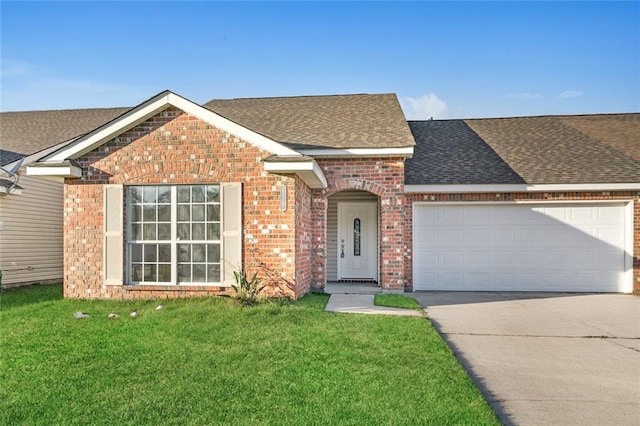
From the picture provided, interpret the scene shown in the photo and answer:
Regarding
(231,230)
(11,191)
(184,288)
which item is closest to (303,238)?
(231,230)

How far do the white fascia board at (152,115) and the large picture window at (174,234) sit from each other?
3.90 ft

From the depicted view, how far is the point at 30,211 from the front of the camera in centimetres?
1288

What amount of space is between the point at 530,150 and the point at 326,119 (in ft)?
19.9

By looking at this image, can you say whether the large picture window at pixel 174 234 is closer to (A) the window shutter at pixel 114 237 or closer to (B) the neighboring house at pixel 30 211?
(A) the window shutter at pixel 114 237

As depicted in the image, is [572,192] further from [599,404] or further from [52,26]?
[52,26]

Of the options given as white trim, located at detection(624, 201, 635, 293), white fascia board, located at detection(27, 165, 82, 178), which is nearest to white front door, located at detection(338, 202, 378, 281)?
white trim, located at detection(624, 201, 635, 293)

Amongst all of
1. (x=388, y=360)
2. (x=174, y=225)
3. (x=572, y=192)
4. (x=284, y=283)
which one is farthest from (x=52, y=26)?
(x=572, y=192)

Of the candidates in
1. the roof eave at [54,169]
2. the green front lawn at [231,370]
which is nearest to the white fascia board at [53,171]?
the roof eave at [54,169]

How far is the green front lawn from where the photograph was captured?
12.3 ft

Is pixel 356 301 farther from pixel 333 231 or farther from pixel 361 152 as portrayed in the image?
pixel 333 231

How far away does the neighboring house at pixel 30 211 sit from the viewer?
12.0m

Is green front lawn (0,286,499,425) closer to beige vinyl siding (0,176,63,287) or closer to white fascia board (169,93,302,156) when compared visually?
white fascia board (169,93,302,156)

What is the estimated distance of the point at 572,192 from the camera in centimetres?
1160

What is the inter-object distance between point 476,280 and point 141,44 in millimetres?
10704
